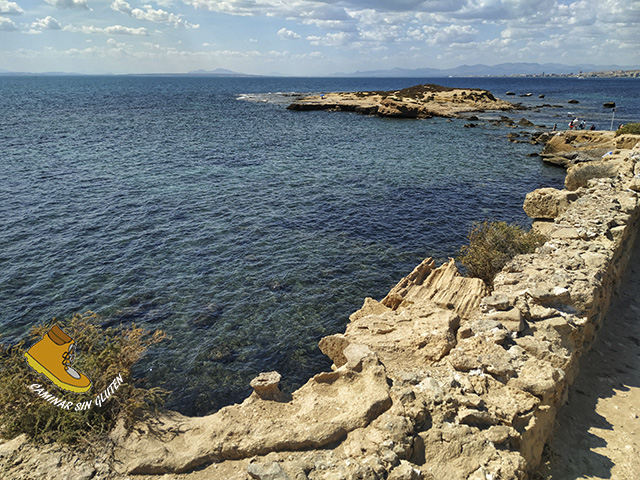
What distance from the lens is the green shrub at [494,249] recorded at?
1875cm

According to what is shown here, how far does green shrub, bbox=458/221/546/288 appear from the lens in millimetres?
18750

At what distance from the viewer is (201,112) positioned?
10156 centimetres

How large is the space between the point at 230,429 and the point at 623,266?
62.9 ft

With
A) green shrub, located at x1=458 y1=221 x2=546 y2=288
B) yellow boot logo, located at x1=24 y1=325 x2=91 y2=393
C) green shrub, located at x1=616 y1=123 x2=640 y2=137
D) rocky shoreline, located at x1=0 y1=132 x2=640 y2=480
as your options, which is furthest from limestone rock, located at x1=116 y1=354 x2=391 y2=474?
green shrub, located at x1=616 y1=123 x2=640 y2=137

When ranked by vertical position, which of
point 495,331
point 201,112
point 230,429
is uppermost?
point 201,112

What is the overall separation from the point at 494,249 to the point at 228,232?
17.5 metres

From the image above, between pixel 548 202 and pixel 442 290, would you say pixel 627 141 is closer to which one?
pixel 548 202

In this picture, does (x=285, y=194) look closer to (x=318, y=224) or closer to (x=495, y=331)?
(x=318, y=224)

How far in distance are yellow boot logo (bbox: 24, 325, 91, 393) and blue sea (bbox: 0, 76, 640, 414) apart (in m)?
6.55

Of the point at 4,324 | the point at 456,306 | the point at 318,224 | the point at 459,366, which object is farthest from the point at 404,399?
the point at 318,224

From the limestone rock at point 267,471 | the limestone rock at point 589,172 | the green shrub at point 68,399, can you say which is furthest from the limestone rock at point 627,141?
the green shrub at point 68,399

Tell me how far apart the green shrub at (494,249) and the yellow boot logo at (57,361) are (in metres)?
16.4

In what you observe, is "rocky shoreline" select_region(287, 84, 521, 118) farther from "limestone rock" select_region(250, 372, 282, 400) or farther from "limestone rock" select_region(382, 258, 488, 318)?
"limestone rock" select_region(250, 372, 282, 400)

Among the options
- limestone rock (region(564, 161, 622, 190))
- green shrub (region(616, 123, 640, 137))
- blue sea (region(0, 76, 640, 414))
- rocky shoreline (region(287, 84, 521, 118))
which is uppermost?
rocky shoreline (region(287, 84, 521, 118))
